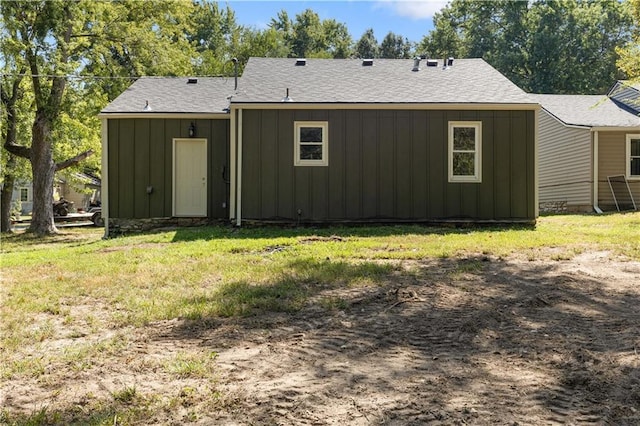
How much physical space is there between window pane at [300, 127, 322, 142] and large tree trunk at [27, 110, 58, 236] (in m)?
8.84

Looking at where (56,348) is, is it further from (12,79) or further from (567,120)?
(567,120)

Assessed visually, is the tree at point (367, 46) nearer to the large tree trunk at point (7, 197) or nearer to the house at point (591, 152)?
the house at point (591, 152)

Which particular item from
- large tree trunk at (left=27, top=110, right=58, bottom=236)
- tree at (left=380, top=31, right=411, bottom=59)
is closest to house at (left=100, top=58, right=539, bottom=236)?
large tree trunk at (left=27, top=110, right=58, bottom=236)

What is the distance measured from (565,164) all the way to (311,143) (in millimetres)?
10825

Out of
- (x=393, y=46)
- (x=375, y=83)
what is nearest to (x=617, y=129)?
(x=375, y=83)

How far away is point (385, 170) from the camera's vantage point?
33.3ft

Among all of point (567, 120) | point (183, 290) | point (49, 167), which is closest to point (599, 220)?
point (567, 120)

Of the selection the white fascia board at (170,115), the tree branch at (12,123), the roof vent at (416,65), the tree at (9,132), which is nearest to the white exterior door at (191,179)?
the white fascia board at (170,115)

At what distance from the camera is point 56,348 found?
124 inches

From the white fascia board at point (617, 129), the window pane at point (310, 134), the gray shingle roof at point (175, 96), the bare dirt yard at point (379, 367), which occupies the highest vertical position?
the gray shingle roof at point (175, 96)

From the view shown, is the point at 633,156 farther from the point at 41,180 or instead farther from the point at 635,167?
the point at 41,180

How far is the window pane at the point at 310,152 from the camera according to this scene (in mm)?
10242

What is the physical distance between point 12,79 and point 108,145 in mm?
5861

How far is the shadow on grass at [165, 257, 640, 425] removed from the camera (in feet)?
7.43
